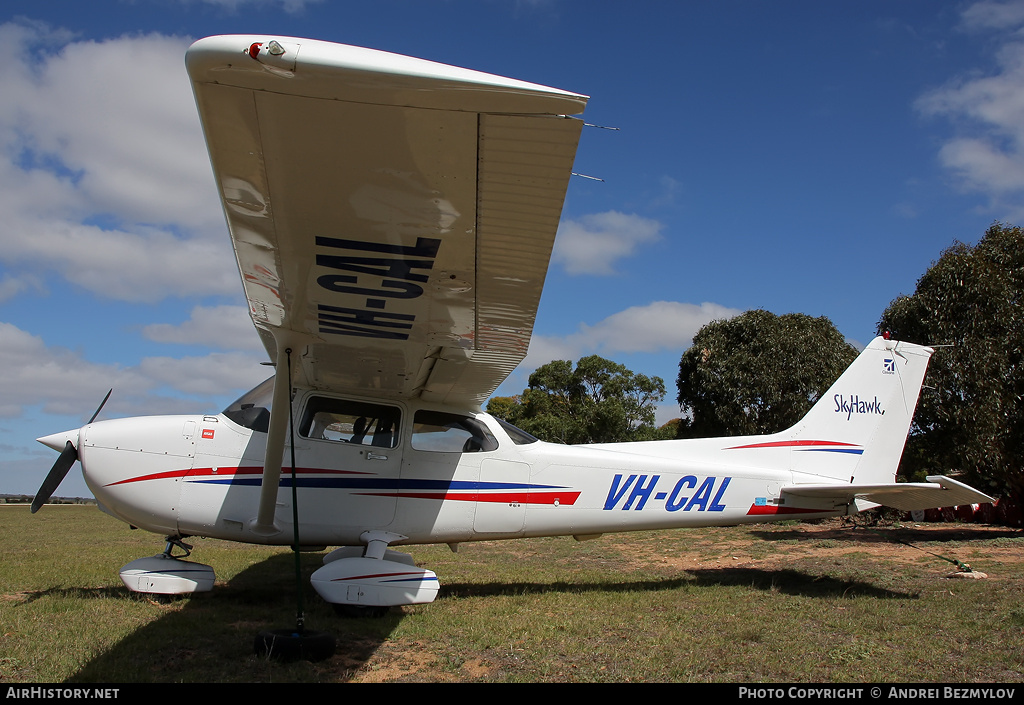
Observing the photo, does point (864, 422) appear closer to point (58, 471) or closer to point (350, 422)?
point (350, 422)

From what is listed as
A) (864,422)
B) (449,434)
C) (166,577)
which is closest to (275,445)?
(449,434)

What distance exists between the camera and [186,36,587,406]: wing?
2131 millimetres

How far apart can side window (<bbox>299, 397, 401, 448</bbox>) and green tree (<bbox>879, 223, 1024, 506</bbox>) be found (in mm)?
12051

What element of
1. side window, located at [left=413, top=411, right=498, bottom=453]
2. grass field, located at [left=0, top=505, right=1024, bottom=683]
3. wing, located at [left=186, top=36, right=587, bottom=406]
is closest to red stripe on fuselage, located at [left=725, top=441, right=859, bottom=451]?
grass field, located at [left=0, top=505, right=1024, bottom=683]

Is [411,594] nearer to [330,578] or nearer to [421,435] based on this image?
[330,578]

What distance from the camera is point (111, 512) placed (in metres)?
5.89

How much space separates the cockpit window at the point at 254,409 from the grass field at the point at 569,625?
1647 mm

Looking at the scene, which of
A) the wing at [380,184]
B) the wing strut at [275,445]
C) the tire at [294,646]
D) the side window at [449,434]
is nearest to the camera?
the wing at [380,184]

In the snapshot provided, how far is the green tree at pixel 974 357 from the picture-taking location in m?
12.7

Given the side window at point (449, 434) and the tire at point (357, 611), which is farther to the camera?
the side window at point (449, 434)

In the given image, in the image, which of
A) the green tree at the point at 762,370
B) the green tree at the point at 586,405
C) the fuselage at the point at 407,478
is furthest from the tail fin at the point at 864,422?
the green tree at the point at 586,405

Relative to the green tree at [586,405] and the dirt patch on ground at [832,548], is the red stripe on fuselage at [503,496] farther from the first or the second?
the green tree at [586,405]

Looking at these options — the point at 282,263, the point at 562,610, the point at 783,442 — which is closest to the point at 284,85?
the point at 282,263

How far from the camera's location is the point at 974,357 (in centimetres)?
1300
